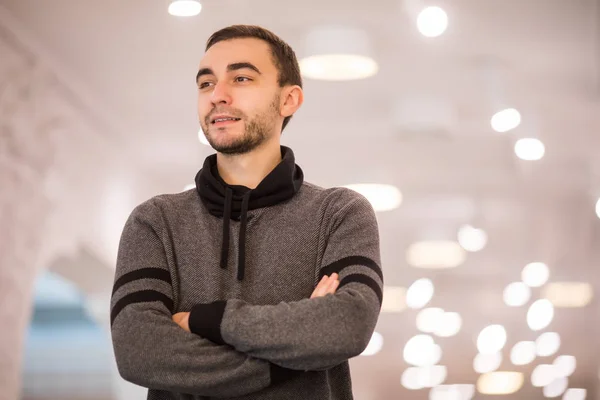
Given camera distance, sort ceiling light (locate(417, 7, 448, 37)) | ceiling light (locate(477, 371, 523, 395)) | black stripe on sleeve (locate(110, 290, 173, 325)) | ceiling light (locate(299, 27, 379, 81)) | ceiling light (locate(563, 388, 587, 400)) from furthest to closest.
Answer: ceiling light (locate(563, 388, 587, 400)) < ceiling light (locate(477, 371, 523, 395)) < ceiling light (locate(417, 7, 448, 37)) < ceiling light (locate(299, 27, 379, 81)) < black stripe on sleeve (locate(110, 290, 173, 325))

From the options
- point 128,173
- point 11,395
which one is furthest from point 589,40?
point 11,395

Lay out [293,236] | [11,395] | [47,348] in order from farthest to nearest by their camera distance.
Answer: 1. [47,348]
2. [11,395]
3. [293,236]

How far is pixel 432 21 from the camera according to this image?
14.4 ft

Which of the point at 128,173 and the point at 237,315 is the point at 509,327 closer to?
the point at 128,173

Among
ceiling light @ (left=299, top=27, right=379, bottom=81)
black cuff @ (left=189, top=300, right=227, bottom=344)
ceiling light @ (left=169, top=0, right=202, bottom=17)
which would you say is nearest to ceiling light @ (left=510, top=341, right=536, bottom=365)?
ceiling light @ (left=299, top=27, right=379, bottom=81)

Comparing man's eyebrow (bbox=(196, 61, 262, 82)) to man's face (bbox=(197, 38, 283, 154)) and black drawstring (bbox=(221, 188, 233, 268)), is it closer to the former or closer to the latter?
man's face (bbox=(197, 38, 283, 154))

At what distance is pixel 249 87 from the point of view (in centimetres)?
167

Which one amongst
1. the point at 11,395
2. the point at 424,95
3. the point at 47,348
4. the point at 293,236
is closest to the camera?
the point at 293,236

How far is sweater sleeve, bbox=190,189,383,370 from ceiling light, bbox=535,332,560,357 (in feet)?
12.2

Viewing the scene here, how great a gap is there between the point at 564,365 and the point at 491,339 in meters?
Answer: 0.41

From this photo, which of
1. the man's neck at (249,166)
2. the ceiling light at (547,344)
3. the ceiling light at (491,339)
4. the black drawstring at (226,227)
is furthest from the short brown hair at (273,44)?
the ceiling light at (547,344)

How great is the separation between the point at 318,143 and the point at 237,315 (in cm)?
365

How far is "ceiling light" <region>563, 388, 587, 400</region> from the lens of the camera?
16.1ft

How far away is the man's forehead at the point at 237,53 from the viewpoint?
1676mm
